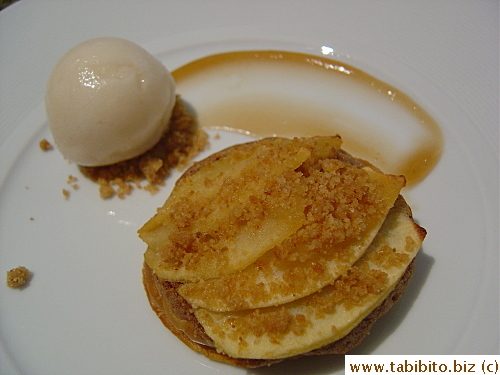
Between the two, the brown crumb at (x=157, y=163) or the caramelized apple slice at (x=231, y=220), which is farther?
the brown crumb at (x=157, y=163)

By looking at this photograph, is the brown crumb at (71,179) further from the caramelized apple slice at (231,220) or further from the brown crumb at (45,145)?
the caramelized apple slice at (231,220)

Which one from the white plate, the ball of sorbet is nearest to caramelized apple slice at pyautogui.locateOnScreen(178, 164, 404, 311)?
the white plate

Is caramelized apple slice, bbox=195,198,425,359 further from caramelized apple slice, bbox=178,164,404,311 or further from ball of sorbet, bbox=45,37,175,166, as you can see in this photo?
ball of sorbet, bbox=45,37,175,166

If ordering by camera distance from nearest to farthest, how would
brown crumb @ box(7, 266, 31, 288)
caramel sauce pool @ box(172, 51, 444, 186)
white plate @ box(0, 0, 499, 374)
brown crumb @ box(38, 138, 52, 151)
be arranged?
white plate @ box(0, 0, 499, 374), brown crumb @ box(7, 266, 31, 288), caramel sauce pool @ box(172, 51, 444, 186), brown crumb @ box(38, 138, 52, 151)

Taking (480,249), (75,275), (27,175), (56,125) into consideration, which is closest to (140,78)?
(56,125)

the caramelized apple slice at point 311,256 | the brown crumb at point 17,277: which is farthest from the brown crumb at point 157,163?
the caramelized apple slice at point 311,256

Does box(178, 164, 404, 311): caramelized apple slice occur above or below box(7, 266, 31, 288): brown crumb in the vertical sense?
above
